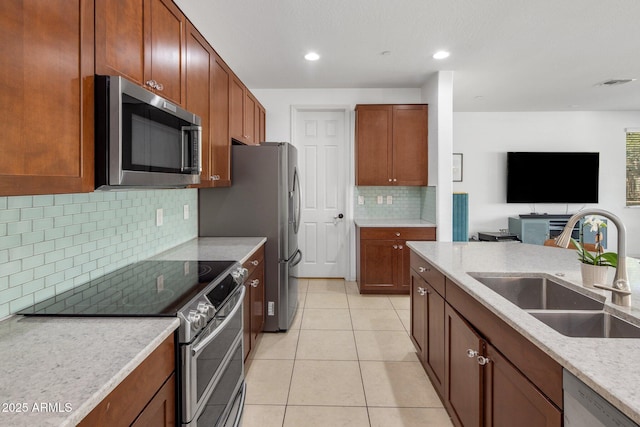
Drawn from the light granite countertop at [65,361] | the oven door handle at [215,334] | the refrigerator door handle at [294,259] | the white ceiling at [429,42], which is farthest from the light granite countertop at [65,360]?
the white ceiling at [429,42]

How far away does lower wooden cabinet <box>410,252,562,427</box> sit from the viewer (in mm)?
1055

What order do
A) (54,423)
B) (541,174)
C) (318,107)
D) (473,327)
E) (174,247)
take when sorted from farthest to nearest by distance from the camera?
(541,174) < (318,107) < (174,247) < (473,327) < (54,423)

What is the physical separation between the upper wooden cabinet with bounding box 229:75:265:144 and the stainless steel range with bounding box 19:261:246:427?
161cm

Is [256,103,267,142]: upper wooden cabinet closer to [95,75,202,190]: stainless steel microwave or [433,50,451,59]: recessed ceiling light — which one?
[433,50,451,59]: recessed ceiling light

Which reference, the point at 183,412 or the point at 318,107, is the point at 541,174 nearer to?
the point at 318,107

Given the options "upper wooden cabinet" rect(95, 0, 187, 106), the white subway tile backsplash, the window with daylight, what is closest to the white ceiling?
"upper wooden cabinet" rect(95, 0, 187, 106)

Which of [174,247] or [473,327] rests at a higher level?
[174,247]

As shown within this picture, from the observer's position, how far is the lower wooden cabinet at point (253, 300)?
8.10 ft

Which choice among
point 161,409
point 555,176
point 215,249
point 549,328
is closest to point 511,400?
point 549,328

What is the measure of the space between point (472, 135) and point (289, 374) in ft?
16.5

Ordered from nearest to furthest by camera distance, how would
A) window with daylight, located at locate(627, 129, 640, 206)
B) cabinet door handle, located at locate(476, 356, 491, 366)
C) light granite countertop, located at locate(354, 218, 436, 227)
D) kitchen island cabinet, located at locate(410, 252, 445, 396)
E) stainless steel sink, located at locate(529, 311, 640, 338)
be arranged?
stainless steel sink, located at locate(529, 311, 640, 338) < cabinet door handle, located at locate(476, 356, 491, 366) < kitchen island cabinet, located at locate(410, 252, 445, 396) < light granite countertop, located at locate(354, 218, 436, 227) < window with daylight, located at locate(627, 129, 640, 206)

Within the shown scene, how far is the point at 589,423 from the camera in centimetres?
85

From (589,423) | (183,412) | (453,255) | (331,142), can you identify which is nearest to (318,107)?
(331,142)

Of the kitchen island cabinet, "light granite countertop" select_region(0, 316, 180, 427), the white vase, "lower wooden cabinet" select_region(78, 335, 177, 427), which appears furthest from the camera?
the kitchen island cabinet
